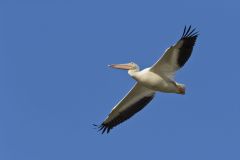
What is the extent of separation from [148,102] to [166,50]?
7.16 ft

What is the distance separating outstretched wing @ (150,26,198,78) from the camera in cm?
2655

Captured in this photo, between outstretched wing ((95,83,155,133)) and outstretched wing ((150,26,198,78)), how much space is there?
3.91ft

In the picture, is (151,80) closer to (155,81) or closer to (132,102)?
(155,81)

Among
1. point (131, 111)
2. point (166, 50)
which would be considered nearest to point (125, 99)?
point (131, 111)

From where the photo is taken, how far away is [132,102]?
1117 inches

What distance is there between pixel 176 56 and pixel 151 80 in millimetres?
975

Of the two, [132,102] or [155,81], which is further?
[132,102]

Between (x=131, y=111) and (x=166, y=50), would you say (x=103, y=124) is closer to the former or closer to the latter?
(x=131, y=111)

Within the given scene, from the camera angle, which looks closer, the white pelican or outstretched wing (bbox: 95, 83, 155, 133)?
the white pelican

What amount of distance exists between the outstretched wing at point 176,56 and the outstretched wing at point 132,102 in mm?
1191

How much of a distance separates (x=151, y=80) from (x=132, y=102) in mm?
1485

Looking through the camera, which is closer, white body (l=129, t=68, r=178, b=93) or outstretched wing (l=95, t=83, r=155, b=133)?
white body (l=129, t=68, r=178, b=93)

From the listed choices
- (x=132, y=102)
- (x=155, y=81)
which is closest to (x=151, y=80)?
(x=155, y=81)

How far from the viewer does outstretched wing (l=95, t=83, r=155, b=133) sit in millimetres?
28219
